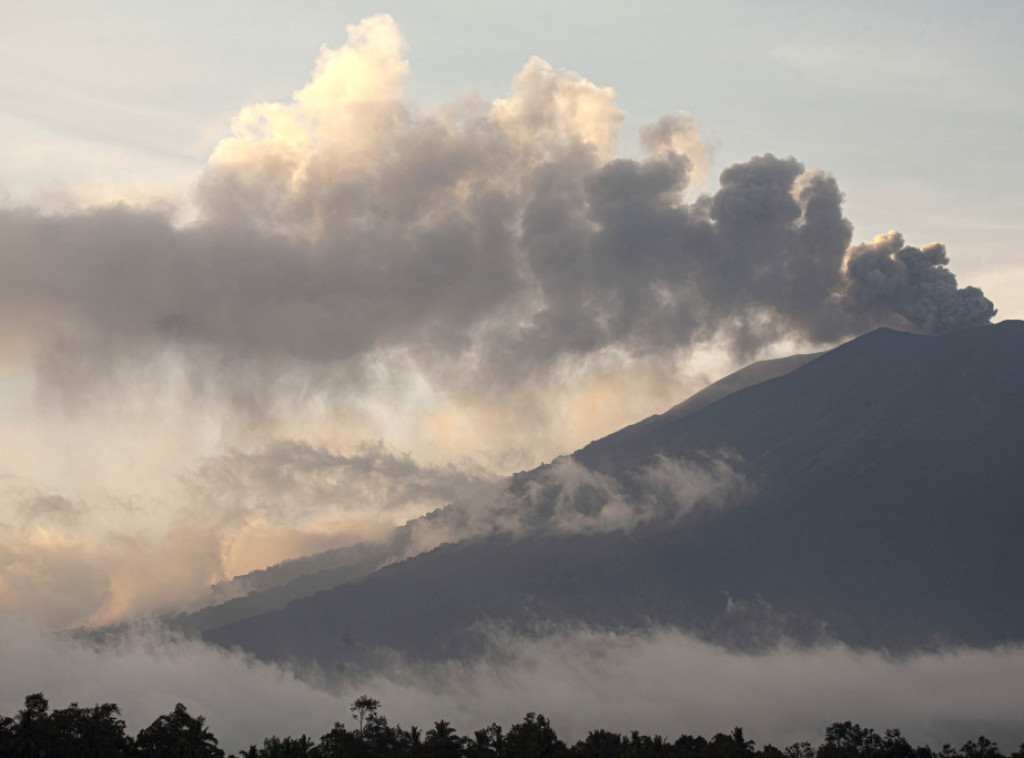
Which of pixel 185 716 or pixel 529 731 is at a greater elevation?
pixel 185 716

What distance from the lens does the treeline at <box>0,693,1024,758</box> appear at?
10262 cm

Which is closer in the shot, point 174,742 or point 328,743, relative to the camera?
point 174,742

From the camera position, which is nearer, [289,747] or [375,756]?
[289,747]

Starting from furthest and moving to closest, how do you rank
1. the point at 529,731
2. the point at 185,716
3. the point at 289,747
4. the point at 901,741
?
1. the point at 901,741
2. the point at 529,731
3. the point at 185,716
4. the point at 289,747

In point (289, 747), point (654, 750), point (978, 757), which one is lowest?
point (978, 757)

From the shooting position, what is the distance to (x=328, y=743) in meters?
132

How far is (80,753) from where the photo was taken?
106m

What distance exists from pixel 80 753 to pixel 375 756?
101 ft

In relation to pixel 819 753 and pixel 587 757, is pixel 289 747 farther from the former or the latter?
pixel 819 753

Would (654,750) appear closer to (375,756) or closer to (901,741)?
(375,756)

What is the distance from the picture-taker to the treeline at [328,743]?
103 meters

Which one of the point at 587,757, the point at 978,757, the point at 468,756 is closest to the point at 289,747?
the point at 468,756

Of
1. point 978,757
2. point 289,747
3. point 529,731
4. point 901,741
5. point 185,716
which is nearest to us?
point 289,747

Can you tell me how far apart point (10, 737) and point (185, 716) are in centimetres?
2332
